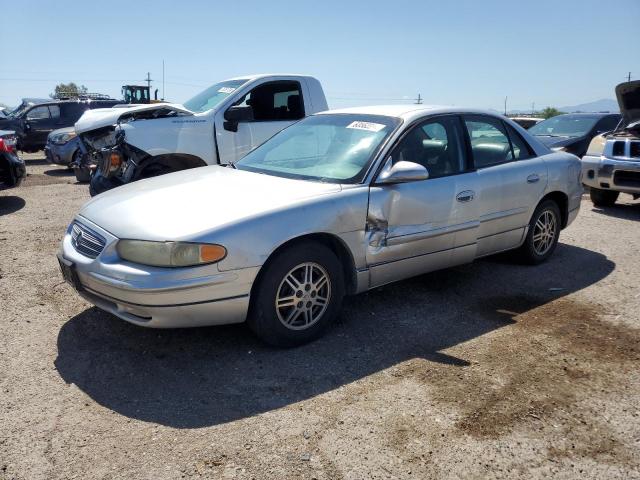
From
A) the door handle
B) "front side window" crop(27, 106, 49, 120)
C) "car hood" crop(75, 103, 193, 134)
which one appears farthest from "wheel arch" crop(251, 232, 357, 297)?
"front side window" crop(27, 106, 49, 120)

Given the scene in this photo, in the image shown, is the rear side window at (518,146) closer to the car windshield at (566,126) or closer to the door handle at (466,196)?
the door handle at (466,196)

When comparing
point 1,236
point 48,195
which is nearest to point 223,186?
point 1,236

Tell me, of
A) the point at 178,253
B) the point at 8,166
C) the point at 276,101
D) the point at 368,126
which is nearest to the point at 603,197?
the point at 276,101

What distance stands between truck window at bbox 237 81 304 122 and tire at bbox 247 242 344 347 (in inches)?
179

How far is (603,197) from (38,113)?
15.6m

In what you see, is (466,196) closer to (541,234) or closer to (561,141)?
(541,234)

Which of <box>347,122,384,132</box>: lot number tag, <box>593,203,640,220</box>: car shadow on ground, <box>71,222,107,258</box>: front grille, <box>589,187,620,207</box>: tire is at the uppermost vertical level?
<box>347,122,384,132</box>: lot number tag

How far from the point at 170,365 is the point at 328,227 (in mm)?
1369

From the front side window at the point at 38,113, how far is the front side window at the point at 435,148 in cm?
1554

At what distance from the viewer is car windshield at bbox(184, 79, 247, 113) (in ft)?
25.5

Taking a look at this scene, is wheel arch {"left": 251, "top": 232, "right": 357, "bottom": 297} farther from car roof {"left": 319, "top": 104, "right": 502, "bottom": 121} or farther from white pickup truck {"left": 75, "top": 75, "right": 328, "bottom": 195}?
white pickup truck {"left": 75, "top": 75, "right": 328, "bottom": 195}

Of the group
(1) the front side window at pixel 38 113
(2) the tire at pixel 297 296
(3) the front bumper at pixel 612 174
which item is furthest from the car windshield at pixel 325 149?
(1) the front side window at pixel 38 113

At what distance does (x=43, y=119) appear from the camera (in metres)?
16.8

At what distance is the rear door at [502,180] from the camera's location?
489cm
